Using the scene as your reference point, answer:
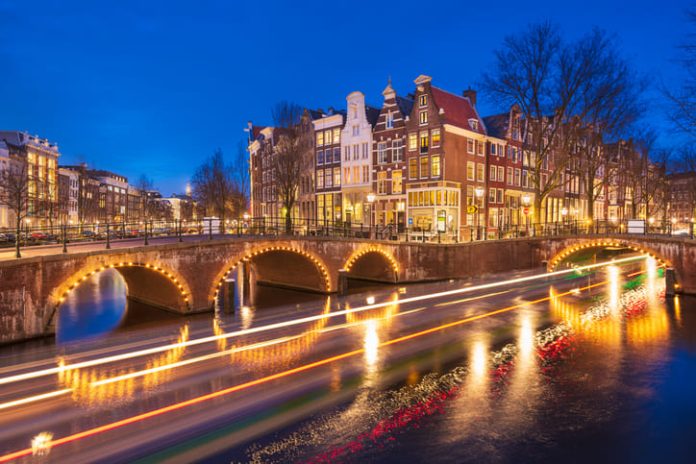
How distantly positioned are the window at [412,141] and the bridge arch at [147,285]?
28841mm

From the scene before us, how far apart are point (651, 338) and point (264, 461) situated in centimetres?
1513

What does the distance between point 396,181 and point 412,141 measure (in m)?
4.46

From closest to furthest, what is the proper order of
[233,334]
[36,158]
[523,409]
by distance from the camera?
[523,409] → [233,334] → [36,158]

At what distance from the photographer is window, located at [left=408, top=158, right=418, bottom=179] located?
44750 mm

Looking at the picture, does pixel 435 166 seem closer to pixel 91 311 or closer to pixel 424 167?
pixel 424 167

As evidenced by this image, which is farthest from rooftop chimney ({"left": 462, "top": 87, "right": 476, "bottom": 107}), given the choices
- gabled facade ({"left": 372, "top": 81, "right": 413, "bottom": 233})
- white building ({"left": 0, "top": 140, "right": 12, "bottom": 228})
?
white building ({"left": 0, "top": 140, "right": 12, "bottom": 228})

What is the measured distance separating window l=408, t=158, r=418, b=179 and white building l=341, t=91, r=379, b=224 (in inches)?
204

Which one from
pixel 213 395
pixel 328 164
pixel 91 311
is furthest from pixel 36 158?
pixel 213 395

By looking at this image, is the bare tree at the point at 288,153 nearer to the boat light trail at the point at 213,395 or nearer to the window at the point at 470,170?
the window at the point at 470,170

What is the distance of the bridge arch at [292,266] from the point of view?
82.6ft

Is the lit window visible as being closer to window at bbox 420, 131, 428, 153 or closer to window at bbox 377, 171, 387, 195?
window at bbox 420, 131, 428, 153

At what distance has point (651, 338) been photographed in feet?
53.2

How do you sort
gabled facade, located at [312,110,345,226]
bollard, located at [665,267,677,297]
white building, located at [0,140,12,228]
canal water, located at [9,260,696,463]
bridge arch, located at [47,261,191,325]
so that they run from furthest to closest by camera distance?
white building, located at [0,140,12,228] < gabled facade, located at [312,110,345,226] < bollard, located at [665,267,677,297] < bridge arch, located at [47,261,191,325] < canal water, located at [9,260,696,463]

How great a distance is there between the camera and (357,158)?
50094 millimetres
